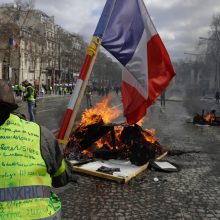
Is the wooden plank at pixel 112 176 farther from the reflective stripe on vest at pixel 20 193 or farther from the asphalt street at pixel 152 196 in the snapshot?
the reflective stripe on vest at pixel 20 193

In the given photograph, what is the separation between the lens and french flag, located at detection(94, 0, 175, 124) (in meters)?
6.60

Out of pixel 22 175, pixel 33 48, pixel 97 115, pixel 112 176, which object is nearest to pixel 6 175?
pixel 22 175

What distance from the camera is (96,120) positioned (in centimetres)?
845

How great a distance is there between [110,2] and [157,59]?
1.42m

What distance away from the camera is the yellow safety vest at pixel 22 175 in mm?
1978

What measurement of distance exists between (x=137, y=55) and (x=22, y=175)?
5112mm

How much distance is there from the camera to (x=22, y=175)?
200cm

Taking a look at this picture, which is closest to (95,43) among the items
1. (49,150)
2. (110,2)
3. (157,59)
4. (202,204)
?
(110,2)

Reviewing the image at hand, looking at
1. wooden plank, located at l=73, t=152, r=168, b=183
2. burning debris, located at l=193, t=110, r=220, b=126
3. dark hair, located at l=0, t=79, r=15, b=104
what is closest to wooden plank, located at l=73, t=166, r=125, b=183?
wooden plank, located at l=73, t=152, r=168, b=183

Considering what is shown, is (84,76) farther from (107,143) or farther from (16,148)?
(16,148)

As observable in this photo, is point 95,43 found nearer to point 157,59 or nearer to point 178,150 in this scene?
point 157,59

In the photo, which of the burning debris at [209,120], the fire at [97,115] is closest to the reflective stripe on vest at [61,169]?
the fire at [97,115]

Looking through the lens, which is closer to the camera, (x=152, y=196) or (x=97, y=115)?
(x=152, y=196)

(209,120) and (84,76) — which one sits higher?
(84,76)
